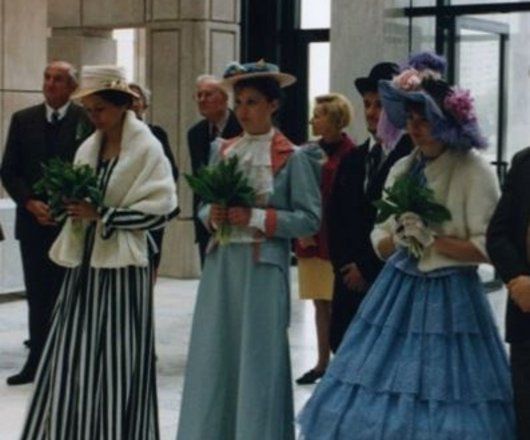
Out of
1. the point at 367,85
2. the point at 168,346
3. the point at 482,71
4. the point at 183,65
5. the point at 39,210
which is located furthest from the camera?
the point at 183,65

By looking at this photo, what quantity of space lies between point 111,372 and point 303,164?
46.8 inches

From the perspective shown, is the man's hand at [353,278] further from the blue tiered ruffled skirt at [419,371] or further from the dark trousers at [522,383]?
the dark trousers at [522,383]

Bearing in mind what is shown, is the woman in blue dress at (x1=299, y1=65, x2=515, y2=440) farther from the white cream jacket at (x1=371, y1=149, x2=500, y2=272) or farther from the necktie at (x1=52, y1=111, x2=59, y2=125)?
the necktie at (x1=52, y1=111, x2=59, y2=125)

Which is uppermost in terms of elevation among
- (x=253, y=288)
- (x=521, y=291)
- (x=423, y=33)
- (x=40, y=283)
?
(x=423, y=33)

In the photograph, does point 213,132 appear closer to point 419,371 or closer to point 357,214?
point 357,214

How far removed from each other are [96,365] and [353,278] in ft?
3.96

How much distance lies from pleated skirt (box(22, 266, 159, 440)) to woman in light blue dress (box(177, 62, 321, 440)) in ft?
0.92

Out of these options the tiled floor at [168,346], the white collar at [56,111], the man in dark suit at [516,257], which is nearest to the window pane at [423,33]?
the tiled floor at [168,346]

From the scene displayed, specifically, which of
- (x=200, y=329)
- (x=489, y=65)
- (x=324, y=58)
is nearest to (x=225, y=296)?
(x=200, y=329)

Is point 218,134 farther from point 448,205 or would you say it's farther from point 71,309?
point 448,205

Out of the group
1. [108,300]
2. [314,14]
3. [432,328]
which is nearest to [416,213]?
[432,328]

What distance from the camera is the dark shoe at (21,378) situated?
8.01 metres

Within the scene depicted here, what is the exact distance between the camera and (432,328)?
16.1 ft

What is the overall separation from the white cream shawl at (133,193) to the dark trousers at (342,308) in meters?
0.95
